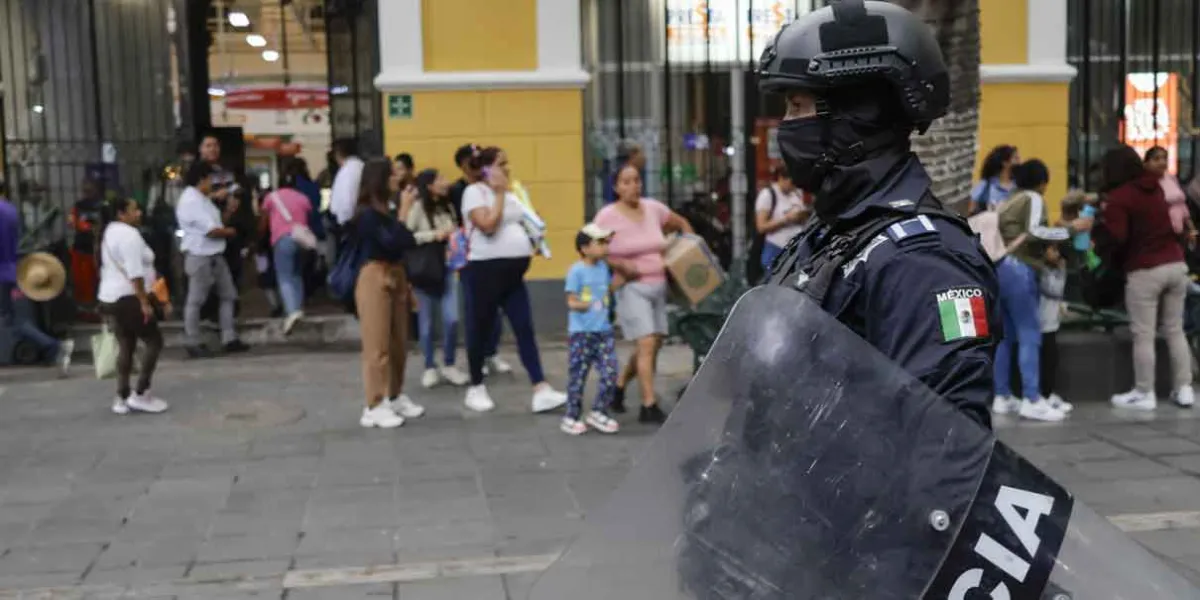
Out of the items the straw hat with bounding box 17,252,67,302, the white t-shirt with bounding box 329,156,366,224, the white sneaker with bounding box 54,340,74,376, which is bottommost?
the white sneaker with bounding box 54,340,74,376

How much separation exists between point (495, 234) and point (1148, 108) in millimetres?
8508

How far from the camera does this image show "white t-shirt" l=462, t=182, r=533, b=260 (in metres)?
8.56

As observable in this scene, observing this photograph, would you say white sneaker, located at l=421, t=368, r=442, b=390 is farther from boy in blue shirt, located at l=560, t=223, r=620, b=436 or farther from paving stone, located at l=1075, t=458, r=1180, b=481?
paving stone, located at l=1075, t=458, r=1180, b=481

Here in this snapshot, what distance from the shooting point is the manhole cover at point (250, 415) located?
8.73m

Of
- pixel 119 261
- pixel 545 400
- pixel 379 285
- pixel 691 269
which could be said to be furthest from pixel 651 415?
pixel 119 261

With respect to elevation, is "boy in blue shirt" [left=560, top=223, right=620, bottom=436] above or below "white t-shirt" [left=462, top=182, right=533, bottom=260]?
below

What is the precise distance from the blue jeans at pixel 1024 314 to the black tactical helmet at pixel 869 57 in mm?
6410

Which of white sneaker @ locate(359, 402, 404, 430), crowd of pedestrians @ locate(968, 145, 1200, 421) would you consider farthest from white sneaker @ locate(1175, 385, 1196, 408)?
white sneaker @ locate(359, 402, 404, 430)

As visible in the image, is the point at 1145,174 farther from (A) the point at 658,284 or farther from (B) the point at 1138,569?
(B) the point at 1138,569

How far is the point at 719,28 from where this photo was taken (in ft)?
42.1

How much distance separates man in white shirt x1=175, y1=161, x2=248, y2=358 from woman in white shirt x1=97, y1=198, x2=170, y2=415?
1895mm

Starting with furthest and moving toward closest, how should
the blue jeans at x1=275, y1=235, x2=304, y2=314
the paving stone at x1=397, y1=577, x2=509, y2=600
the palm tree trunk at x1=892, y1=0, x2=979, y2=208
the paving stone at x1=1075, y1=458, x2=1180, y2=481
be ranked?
the blue jeans at x1=275, y1=235, x2=304, y2=314, the palm tree trunk at x1=892, y1=0, x2=979, y2=208, the paving stone at x1=1075, y1=458, x2=1180, y2=481, the paving stone at x1=397, y1=577, x2=509, y2=600

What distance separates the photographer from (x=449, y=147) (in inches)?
471

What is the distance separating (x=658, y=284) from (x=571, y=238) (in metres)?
4.06
